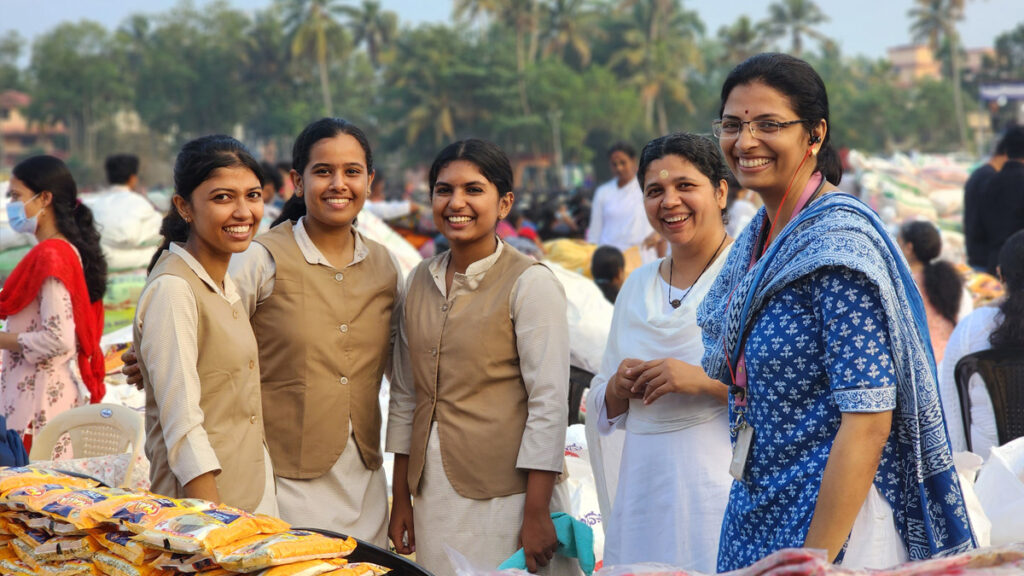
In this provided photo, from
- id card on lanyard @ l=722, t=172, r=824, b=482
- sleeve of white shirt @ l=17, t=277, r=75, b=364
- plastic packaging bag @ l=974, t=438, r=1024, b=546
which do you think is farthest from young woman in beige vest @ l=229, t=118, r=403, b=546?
plastic packaging bag @ l=974, t=438, r=1024, b=546

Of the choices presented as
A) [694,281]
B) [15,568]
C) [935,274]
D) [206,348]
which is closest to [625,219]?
[935,274]

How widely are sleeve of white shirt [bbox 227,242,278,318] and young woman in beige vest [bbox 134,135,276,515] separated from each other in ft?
0.21

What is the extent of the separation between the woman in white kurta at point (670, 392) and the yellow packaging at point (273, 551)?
0.88 metres

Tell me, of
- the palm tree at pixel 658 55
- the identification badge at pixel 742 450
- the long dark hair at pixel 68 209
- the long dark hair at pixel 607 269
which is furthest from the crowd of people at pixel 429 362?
the palm tree at pixel 658 55

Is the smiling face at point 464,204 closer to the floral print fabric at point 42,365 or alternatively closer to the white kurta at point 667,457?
the white kurta at point 667,457

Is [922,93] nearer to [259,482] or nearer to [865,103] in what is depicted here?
[865,103]

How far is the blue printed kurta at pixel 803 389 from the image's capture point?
1472 millimetres

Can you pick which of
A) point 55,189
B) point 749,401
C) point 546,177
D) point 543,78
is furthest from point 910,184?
point 546,177

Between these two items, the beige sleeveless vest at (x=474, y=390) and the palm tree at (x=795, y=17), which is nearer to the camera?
the beige sleeveless vest at (x=474, y=390)

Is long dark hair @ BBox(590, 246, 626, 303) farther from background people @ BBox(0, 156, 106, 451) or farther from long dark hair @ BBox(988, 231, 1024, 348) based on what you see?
background people @ BBox(0, 156, 106, 451)

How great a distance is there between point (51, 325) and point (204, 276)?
1654 millimetres

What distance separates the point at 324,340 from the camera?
2.41m

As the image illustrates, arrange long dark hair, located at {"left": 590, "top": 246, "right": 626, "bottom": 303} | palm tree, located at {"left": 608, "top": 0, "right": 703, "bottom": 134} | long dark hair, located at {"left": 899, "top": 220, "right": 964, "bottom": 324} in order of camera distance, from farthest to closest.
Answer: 1. palm tree, located at {"left": 608, "top": 0, "right": 703, "bottom": 134}
2. long dark hair, located at {"left": 590, "top": 246, "right": 626, "bottom": 303}
3. long dark hair, located at {"left": 899, "top": 220, "right": 964, "bottom": 324}

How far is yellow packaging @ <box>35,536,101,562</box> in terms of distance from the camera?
5.82 feet
